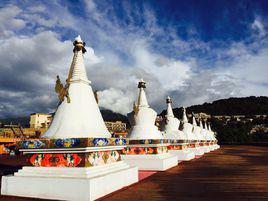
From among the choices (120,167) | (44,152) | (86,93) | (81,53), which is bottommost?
(120,167)

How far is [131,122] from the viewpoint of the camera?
14.4m

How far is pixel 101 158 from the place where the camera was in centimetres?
809

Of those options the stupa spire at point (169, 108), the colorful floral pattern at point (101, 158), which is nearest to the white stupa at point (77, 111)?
the colorful floral pattern at point (101, 158)

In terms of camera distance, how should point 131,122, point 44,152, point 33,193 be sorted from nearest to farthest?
point 33,193 < point 44,152 < point 131,122

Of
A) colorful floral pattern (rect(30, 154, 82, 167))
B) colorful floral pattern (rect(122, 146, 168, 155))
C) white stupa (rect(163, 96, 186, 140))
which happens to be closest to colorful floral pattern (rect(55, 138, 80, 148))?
colorful floral pattern (rect(30, 154, 82, 167))

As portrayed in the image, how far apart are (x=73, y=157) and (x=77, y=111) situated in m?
1.54

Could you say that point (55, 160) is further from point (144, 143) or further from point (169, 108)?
point (169, 108)

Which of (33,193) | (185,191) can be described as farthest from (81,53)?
Answer: (185,191)

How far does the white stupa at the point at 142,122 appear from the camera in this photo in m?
13.9

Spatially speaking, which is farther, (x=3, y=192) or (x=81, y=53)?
(x=81, y=53)

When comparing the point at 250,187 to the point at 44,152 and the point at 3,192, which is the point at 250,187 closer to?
the point at 44,152

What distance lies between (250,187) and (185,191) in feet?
6.57

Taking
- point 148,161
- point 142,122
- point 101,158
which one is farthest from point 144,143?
point 101,158

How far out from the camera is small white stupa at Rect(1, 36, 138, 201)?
7020 mm
